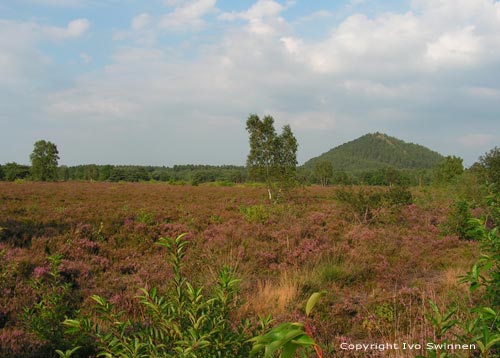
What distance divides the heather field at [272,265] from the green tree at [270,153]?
913 cm

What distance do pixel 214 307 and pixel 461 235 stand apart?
12.2 metres

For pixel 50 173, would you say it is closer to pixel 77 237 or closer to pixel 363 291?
pixel 77 237

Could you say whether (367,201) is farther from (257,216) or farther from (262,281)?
(262,281)

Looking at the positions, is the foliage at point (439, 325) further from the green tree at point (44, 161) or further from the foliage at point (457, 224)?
the green tree at point (44, 161)

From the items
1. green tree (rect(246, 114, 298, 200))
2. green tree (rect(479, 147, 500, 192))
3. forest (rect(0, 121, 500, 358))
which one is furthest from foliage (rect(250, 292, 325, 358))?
green tree (rect(246, 114, 298, 200))

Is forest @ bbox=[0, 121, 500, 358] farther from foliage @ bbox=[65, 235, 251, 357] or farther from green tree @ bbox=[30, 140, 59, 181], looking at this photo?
green tree @ bbox=[30, 140, 59, 181]

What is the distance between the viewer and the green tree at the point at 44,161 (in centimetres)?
5353

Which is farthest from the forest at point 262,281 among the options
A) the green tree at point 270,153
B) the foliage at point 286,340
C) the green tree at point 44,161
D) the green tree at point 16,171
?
the green tree at point 16,171

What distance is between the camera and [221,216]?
48.7 feet

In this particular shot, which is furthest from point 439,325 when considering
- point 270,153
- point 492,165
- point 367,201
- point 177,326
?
point 270,153

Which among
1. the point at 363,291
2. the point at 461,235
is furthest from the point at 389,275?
the point at 461,235

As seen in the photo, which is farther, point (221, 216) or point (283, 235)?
point (221, 216)

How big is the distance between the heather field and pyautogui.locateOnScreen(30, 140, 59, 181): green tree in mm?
46142

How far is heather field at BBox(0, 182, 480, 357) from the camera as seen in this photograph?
4.91m
